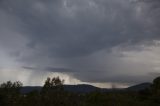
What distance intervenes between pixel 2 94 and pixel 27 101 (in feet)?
28.0

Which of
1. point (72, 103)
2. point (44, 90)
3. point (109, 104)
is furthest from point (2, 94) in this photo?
point (109, 104)

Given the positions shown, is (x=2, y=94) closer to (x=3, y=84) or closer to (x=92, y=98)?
(x=3, y=84)

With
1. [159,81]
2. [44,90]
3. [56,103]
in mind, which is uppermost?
[159,81]

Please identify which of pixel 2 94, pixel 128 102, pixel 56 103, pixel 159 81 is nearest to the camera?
pixel 56 103

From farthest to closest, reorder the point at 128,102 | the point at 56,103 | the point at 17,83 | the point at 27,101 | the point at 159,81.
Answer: the point at 159,81 → the point at 128,102 → the point at 17,83 → the point at 27,101 → the point at 56,103

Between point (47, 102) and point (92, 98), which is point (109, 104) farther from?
point (47, 102)

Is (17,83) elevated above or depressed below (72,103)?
above

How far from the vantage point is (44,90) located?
90.3 meters

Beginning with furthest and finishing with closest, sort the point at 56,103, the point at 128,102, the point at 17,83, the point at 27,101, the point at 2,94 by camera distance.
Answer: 1. the point at 128,102
2. the point at 17,83
3. the point at 2,94
4. the point at 27,101
5. the point at 56,103

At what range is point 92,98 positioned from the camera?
97938 mm

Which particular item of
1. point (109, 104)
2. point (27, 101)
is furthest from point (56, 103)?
point (109, 104)

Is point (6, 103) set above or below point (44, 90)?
below

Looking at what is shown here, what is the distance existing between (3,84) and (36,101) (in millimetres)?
19050

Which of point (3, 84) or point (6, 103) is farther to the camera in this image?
point (3, 84)
